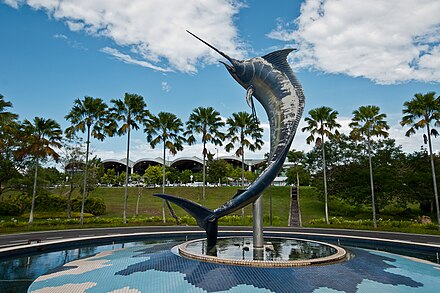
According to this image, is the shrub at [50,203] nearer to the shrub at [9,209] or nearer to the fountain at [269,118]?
the shrub at [9,209]

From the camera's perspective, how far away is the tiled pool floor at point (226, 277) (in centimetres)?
898

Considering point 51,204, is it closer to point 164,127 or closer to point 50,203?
point 50,203

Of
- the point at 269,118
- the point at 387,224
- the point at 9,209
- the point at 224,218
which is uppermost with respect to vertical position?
the point at 269,118

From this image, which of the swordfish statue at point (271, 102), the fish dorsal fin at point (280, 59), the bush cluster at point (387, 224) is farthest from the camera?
the bush cluster at point (387, 224)

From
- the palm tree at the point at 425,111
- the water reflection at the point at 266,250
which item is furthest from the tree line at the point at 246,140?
the water reflection at the point at 266,250

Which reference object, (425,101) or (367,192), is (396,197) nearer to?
(367,192)

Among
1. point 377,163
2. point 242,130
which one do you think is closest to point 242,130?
point 242,130

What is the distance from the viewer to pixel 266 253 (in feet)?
43.3

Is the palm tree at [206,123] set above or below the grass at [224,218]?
above

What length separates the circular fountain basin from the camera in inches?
441

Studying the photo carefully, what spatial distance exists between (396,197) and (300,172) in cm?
2880

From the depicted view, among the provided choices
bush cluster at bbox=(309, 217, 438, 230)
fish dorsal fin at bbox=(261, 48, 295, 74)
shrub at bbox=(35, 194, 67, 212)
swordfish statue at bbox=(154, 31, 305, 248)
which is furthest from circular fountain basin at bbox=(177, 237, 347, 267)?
shrub at bbox=(35, 194, 67, 212)

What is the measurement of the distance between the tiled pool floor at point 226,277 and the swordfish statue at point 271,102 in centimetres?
203

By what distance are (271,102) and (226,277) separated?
7763mm
